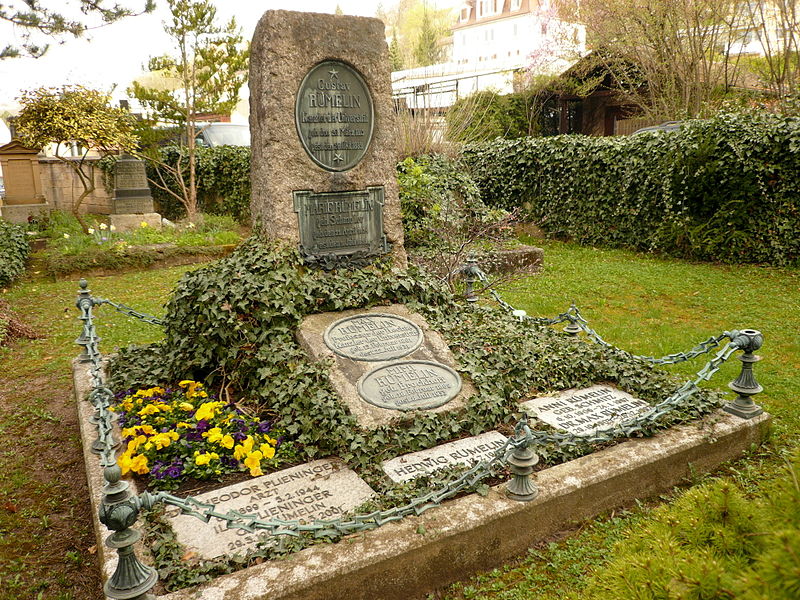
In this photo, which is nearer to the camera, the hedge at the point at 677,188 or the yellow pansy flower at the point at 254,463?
the yellow pansy flower at the point at 254,463

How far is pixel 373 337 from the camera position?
15.6 ft

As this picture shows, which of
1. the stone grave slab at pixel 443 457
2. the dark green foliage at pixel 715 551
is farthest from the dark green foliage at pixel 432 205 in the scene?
the dark green foliage at pixel 715 551

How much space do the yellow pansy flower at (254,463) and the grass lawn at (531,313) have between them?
0.95m

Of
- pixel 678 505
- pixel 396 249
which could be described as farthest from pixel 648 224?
pixel 678 505

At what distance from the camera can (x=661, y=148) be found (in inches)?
412

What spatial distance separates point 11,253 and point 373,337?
322 inches

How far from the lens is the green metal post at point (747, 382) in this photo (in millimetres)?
4184

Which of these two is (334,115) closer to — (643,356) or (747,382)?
(643,356)

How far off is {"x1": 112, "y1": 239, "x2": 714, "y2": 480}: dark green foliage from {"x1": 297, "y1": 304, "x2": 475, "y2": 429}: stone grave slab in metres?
0.09

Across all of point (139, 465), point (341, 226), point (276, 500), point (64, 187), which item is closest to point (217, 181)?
point (64, 187)

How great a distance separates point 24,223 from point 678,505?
15.1 meters

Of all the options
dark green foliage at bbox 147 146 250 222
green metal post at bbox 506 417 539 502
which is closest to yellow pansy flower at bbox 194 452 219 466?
green metal post at bbox 506 417 539 502

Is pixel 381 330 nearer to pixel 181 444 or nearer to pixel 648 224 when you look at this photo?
pixel 181 444

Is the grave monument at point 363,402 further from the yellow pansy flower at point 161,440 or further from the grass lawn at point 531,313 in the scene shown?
the yellow pansy flower at point 161,440
